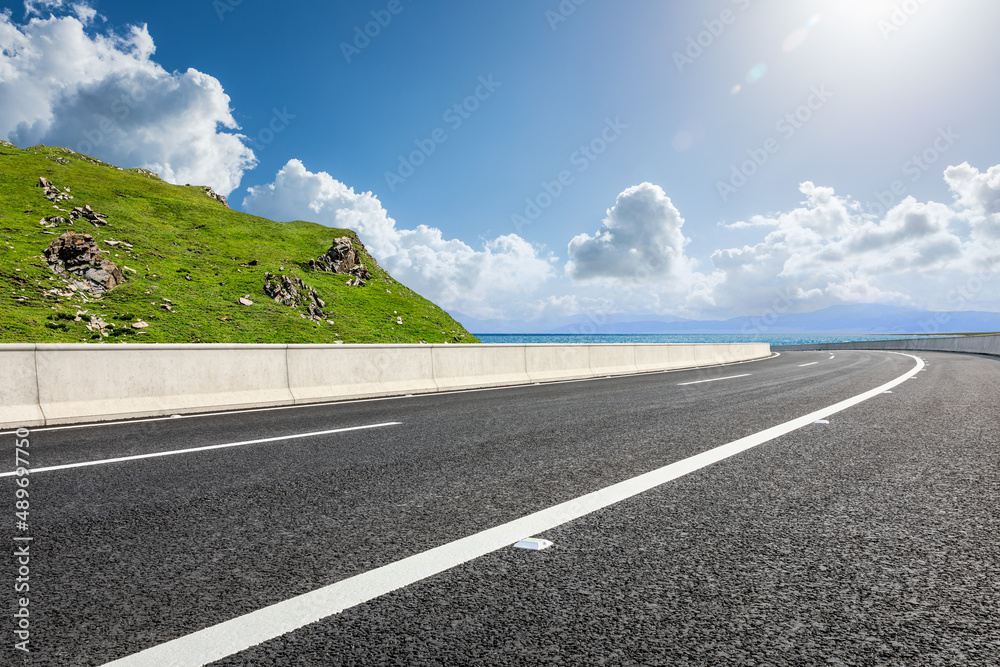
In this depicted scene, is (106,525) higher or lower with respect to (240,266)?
lower

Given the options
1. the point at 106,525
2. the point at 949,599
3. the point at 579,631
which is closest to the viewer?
the point at 579,631

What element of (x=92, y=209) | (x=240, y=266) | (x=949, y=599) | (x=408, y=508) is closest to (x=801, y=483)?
(x=949, y=599)

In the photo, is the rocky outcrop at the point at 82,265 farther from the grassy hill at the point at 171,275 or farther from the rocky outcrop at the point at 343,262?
the rocky outcrop at the point at 343,262

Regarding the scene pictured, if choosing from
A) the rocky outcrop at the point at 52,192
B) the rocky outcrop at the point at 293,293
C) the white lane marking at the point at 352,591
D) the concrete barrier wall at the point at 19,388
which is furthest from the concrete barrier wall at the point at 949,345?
the rocky outcrop at the point at 52,192

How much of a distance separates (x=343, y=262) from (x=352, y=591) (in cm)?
10880

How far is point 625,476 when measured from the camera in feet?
14.6

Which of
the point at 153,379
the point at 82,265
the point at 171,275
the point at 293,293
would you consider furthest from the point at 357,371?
the point at 171,275

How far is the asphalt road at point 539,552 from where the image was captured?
2049mm

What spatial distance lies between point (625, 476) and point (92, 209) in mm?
108337

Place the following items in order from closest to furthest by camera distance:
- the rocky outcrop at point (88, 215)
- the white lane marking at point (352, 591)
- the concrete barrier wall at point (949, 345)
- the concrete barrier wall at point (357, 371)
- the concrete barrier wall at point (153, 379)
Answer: the white lane marking at point (352, 591) < the concrete barrier wall at point (153, 379) < the concrete barrier wall at point (357, 371) < the concrete barrier wall at point (949, 345) < the rocky outcrop at point (88, 215)

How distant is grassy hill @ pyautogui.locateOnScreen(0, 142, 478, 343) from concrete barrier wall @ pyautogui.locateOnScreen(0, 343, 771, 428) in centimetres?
5703

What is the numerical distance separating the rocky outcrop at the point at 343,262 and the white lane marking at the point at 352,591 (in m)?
104

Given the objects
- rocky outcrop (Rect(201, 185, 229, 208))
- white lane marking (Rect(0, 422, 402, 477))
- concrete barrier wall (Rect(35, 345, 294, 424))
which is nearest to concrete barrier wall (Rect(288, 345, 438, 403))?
concrete barrier wall (Rect(35, 345, 294, 424))

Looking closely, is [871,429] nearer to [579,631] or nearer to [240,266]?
[579,631]
